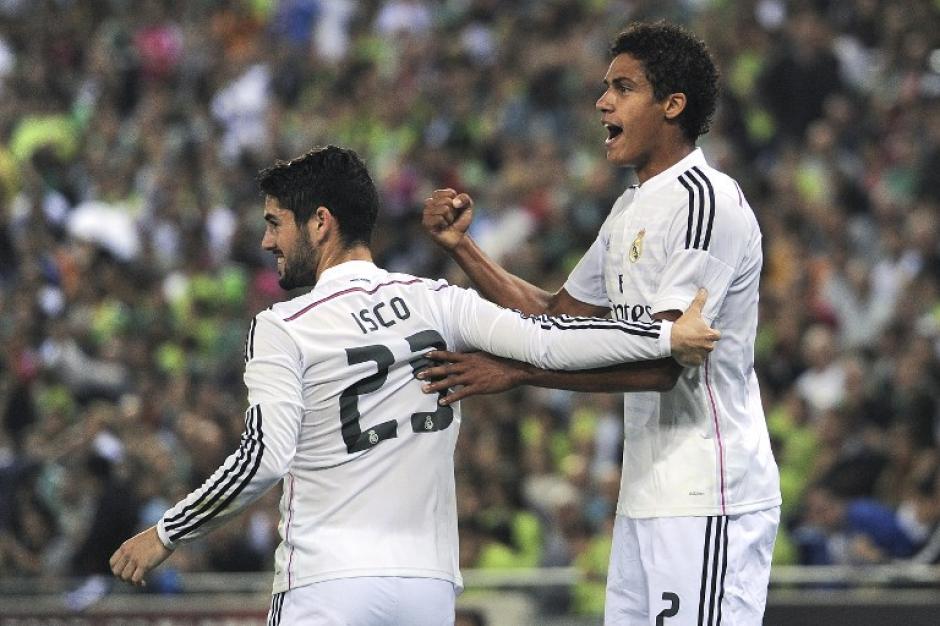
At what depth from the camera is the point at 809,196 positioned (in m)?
11.9

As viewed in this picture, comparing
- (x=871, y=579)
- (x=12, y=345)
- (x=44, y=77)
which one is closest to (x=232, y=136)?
(x=44, y=77)

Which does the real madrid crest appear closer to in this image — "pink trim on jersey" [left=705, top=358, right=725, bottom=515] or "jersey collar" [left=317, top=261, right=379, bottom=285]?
"pink trim on jersey" [left=705, top=358, right=725, bottom=515]

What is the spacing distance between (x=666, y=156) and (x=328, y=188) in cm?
100

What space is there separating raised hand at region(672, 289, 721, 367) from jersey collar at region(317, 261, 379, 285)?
91cm

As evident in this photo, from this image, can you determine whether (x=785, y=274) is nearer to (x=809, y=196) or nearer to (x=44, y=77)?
(x=809, y=196)

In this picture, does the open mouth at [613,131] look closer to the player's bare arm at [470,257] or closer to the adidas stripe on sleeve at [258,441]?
the player's bare arm at [470,257]

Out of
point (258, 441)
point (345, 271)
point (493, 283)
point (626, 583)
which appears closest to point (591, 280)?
point (493, 283)

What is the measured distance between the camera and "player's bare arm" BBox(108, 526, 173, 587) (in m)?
4.78

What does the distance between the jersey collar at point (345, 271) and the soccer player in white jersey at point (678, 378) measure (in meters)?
0.33

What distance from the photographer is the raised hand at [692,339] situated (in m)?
4.70

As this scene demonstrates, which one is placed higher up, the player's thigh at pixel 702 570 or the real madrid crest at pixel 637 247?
the real madrid crest at pixel 637 247

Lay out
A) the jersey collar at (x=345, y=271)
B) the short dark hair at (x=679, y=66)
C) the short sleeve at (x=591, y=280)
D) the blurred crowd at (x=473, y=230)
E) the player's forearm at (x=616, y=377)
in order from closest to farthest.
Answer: the player's forearm at (x=616, y=377), the jersey collar at (x=345, y=271), the short dark hair at (x=679, y=66), the short sleeve at (x=591, y=280), the blurred crowd at (x=473, y=230)

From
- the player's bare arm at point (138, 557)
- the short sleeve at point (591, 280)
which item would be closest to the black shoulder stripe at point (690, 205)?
the short sleeve at point (591, 280)

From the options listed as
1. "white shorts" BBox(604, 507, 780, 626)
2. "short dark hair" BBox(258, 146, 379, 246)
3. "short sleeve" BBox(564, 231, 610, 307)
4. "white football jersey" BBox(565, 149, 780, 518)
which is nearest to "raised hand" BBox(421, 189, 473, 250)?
"short sleeve" BBox(564, 231, 610, 307)
